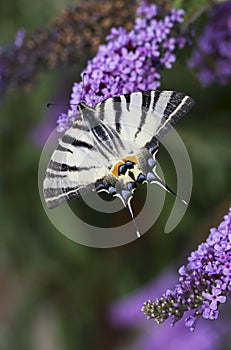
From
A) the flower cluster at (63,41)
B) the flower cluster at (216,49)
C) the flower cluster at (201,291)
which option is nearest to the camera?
the flower cluster at (201,291)

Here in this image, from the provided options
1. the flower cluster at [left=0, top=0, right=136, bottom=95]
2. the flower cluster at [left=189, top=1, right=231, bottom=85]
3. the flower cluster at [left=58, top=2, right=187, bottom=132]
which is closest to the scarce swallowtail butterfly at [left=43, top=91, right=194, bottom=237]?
the flower cluster at [left=58, top=2, right=187, bottom=132]

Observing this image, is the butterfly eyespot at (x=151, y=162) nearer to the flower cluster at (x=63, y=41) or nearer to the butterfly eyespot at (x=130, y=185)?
the butterfly eyespot at (x=130, y=185)

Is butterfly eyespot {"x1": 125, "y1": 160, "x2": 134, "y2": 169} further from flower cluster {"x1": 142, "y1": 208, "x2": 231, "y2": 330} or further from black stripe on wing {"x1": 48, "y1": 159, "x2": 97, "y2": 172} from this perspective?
flower cluster {"x1": 142, "y1": 208, "x2": 231, "y2": 330}

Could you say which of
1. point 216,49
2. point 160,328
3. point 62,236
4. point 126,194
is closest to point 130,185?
point 126,194

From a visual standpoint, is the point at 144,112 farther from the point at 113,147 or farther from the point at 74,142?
the point at 74,142

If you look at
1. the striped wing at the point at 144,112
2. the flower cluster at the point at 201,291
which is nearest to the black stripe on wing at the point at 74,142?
the striped wing at the point at 144,112

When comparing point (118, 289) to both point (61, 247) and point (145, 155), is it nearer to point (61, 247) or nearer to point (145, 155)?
point (61, 247)

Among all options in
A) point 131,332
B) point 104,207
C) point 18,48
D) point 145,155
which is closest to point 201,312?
point 145,155
